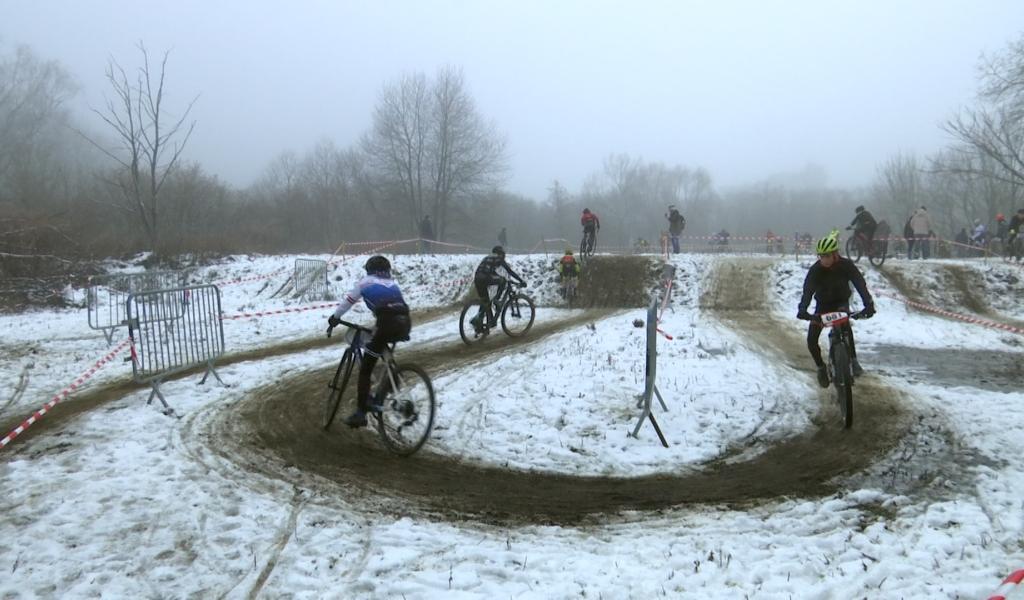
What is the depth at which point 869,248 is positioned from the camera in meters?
17.9

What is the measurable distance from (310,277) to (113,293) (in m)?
6.98

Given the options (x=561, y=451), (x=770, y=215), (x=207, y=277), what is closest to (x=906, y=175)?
(x=770, y=215)

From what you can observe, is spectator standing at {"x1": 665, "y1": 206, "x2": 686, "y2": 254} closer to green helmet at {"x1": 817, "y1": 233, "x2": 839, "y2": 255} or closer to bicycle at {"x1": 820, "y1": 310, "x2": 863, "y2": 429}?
green helmet at {"x1": 817, "y1": 233, "x2": 839, "y2": 255}

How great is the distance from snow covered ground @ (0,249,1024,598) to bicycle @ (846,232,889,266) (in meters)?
9.86

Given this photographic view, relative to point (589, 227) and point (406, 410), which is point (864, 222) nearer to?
point (589, 227)

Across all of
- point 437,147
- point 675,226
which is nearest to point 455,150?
point 437,147

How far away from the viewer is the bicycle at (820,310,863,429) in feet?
21.2

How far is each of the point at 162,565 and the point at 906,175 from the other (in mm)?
76020

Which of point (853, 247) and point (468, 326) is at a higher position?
point (853, 247)

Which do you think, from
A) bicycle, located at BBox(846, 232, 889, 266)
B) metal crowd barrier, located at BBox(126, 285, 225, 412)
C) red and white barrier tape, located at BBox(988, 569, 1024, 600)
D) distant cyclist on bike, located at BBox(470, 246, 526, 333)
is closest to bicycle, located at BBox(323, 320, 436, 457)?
metal crowd barrier, located at BBox(126, 285, 225, 412)

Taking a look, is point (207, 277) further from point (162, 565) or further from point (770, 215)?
point (770, 215)

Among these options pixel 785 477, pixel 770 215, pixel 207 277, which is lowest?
pixel 785 477

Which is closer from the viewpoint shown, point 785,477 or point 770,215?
point 785,477

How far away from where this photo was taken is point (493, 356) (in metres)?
10.2
